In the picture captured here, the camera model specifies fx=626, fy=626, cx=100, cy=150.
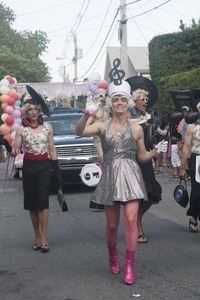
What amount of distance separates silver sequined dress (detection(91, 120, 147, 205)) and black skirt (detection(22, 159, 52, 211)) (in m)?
1.54

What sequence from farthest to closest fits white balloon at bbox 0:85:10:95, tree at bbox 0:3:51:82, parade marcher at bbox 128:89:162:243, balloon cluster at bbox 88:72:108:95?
tree at bbox 0:3:51:82, white balloon at bbox 0:85:10:95, balloon cluster at bbox 88:72:108:95, parade marcher at bbox 128:89:162:243

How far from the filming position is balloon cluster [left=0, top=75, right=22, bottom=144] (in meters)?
13.2

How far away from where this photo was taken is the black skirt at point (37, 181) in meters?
7.47

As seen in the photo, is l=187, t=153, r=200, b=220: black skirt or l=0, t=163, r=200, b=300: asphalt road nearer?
l=0, t=163, r=200, b=300: asphalt road

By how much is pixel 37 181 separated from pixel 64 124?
24.1ft

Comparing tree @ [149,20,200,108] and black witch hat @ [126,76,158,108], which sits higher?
tree @ [149,20,200,108]

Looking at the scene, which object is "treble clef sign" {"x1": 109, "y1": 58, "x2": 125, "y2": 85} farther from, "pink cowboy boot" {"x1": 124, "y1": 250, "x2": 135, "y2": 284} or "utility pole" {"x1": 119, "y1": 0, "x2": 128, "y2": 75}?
"utility pole" {"x1": 119, "y1": 0, "x2": 128, "y2": 75}

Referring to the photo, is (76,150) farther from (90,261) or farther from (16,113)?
(90,261)

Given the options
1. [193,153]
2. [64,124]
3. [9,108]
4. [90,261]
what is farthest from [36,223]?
[64,124]

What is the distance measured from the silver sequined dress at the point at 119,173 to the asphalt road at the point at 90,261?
822 millimetres

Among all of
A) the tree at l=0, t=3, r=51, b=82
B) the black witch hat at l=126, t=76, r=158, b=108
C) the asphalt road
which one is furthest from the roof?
the black witch hat at l=126, t=76, r=158, b=108

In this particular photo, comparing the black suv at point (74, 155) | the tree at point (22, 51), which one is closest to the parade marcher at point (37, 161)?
the black suv at point (74, 155)

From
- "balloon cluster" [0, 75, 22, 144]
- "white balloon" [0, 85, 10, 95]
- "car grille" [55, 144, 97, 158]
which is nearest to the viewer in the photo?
"balloon cluster" [0, 75, 22, 144]

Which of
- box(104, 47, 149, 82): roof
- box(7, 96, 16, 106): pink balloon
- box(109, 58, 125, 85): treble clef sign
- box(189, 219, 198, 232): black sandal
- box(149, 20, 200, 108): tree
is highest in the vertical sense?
box(104, 47, 149, 82): roof
